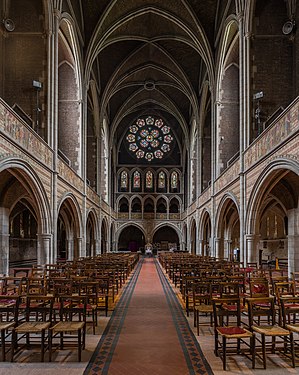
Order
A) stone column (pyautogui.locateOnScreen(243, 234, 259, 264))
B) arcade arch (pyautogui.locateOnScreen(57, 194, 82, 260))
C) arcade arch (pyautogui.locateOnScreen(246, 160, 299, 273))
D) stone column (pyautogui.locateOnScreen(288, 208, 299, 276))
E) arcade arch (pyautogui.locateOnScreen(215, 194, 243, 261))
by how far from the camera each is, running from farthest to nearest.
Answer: arcade arch (pyautogui.locateOnScreen(215, 194, 243, 261)) → arcade arch (pyautogui.locateOnScreen(57, 194, 82, 260)) → stone column (pyautogui.locateOnScreen(243, 234, 259, 264)) → stone column (pyautogui.locateOnScreen(288, 208, 299, 276)) → arcade arch (pyautogui.locateOnScreen(246, 160, 299, 273))

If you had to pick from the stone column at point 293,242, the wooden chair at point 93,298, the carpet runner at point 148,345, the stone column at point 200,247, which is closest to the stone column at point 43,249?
the carpet runner at point 148,345

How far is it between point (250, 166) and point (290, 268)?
428 cm

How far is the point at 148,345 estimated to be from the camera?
7.11 meters

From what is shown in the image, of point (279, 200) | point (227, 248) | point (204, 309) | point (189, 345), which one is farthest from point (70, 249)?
point (189, 345)

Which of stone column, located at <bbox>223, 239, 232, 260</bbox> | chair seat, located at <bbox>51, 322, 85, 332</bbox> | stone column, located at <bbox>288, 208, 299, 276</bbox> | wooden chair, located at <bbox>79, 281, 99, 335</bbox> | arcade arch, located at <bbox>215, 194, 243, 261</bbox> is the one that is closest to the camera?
chair seat, located at <bbox>51, 322, 85, 332</bbox>

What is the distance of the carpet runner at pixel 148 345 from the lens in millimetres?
5852

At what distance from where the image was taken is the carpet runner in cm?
585

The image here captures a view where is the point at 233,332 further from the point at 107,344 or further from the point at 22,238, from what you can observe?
the point at 22,238

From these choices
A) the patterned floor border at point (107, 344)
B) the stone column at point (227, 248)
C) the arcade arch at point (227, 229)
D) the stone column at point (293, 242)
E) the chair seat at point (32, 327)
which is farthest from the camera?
the stone column at point (227, 248)

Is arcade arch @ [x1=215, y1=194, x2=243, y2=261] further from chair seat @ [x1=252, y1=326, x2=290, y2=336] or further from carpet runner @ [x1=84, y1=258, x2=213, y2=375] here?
chair seat @ [x1=252, y1=326, x2=290, y2=336]

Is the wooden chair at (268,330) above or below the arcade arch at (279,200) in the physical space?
below

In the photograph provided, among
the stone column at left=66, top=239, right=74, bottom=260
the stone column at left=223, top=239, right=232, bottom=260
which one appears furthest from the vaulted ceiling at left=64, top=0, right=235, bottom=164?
the stone column at left=66, top=239, right=74, bottom=260

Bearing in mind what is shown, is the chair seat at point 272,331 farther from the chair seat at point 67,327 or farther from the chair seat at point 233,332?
the chair seat at point 67,327

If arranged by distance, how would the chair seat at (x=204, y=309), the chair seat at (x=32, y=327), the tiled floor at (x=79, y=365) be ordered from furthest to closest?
the chair seat at (x=204, y=309)
the chair seat at (x=32, y=327)
the tiled floor at (x=79, y=365)
